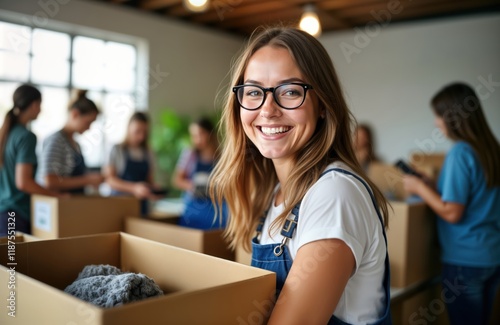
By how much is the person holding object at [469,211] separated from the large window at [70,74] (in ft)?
11.7

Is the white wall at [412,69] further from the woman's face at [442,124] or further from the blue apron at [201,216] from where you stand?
the blue apron at [201,216]

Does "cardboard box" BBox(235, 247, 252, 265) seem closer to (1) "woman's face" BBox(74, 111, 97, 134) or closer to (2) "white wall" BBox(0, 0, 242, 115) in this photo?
(1) "woman's face" BBox(74, 111, 97, 134)

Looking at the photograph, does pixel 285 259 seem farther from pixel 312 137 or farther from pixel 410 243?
pixel 410 243

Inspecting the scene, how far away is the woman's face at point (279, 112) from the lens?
3.48 ft

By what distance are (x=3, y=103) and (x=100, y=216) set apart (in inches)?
123

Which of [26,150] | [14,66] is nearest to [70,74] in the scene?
[14,66]

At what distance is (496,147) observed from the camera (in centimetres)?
210

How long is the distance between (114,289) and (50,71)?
4600mm

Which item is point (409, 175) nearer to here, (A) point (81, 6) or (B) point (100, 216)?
(B) point (100, 216)

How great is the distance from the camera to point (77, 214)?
1.85 m

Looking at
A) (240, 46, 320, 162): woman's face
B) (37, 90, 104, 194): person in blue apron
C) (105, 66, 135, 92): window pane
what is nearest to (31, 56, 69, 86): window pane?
(105, 66, 135, 92): window pane

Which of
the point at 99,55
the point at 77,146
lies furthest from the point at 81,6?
the point at 77,146

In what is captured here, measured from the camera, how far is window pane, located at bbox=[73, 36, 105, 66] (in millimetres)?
4973

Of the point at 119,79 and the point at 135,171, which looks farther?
the point at 119,79
